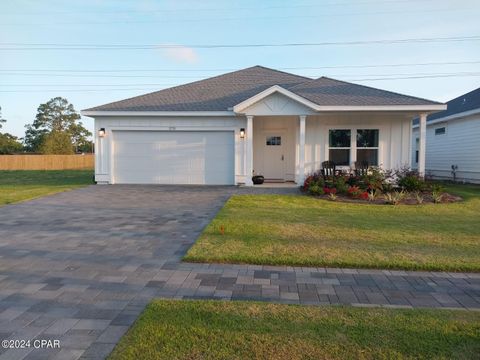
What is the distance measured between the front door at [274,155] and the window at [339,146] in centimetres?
245

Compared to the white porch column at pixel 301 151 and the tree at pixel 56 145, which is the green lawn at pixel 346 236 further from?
the tree at pixel 56 145

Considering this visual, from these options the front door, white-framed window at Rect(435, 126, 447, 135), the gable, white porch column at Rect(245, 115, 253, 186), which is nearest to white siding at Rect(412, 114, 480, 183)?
white-framed window at Rect(435, 126, 447, 135)

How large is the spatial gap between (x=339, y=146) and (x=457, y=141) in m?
7.41

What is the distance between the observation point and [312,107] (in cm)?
1292

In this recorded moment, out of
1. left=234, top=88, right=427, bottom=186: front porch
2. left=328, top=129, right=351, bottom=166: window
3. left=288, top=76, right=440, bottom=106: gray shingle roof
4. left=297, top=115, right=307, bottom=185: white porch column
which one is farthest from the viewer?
left=328, top=129, right=351, bottom=166: window

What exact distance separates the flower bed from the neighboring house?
1698 mm

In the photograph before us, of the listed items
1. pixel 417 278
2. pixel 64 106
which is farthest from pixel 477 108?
pixel 64 106

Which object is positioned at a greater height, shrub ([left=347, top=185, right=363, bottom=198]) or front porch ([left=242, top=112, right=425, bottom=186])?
front porch ([left=242, top=112, right=425, bottom=186])

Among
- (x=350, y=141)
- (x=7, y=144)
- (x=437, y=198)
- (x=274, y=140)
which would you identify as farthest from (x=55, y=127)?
(x=437, y=198)

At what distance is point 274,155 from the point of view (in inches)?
635

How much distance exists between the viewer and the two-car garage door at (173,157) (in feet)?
48.7

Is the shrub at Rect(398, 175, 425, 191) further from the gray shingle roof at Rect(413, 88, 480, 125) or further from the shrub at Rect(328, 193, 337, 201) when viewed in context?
the gray shingle roof at Rect(413, 88, 480, 125)

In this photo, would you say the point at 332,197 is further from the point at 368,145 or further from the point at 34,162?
the point at 34,162

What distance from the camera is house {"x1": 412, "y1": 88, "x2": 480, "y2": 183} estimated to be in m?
A: 15.9
